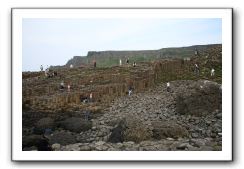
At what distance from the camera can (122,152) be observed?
7.16 metres

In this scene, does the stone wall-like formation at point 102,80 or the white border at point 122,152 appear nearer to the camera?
the white border at point 122,152

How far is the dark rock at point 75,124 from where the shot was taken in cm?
718

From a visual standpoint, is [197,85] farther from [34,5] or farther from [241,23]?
[34,5]

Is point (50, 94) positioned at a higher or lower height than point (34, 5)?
lower

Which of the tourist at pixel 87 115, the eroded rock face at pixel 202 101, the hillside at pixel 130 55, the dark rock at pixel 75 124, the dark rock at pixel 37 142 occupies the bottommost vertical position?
the dark rock at pixel 37 142

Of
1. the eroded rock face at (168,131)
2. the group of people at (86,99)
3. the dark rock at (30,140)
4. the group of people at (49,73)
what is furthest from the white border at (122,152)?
the group of people at (86,99)

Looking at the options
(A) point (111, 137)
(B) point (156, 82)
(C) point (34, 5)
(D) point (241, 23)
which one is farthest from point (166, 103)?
(C) point (34, 5)

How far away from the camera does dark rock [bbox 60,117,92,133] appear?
23.6ft

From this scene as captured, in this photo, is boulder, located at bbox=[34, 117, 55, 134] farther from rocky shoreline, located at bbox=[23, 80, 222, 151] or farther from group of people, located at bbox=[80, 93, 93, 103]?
group of people, located at bbox=[80, 93, 93, 103]

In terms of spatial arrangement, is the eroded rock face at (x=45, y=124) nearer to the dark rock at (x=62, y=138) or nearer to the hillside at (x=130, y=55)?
the dark rock at (x=62, y=138)

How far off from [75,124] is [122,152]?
579mm

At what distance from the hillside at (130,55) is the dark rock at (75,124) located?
0.59m

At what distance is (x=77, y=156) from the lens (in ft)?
23.5

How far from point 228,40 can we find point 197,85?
0.58 metres
